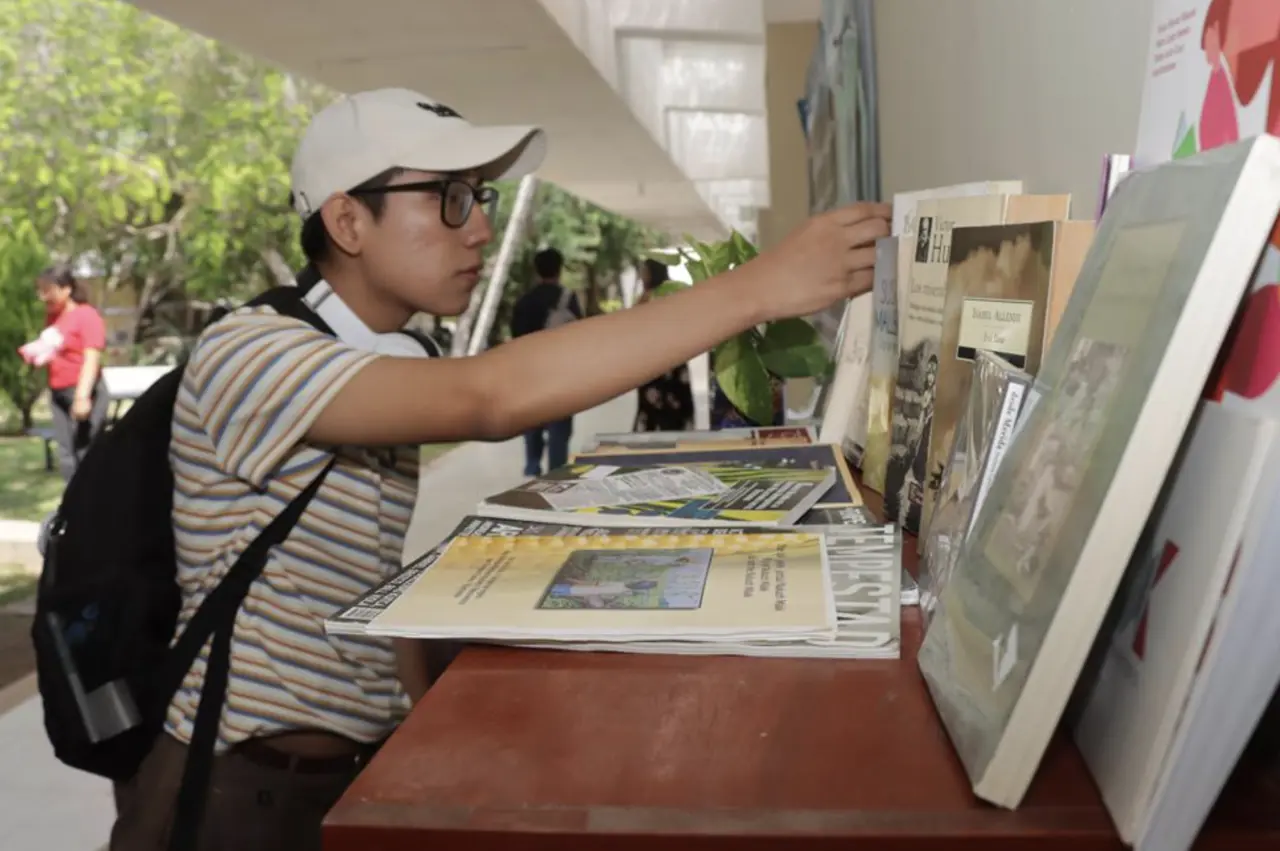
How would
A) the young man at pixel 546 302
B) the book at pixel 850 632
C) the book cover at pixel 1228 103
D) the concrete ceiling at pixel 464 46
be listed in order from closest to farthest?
the book cover at pixel 1228 103 < the book at pixel 850 632 < the concrete ceiling at pixel 464 46 < the young man at pixel 546 302

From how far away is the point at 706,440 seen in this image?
163cm

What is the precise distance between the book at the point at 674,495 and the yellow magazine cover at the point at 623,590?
69mm

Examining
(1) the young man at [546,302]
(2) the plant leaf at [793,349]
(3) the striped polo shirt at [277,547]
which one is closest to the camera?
(3) the striped polo shirt at [277,547]

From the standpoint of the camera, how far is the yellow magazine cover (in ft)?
2.41


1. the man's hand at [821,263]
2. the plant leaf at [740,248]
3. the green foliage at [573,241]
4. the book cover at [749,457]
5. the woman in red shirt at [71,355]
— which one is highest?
the man's hand at [821,263]

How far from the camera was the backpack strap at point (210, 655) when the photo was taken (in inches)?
46.1

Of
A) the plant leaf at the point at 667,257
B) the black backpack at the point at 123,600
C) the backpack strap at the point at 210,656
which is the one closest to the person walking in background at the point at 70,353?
the plant leaf at the point at 667,257

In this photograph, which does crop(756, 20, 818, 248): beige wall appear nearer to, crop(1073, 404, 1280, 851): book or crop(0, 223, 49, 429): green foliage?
crop(1073, 404, 1280, 851): book

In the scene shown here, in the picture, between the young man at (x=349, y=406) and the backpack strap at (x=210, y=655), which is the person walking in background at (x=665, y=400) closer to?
the young man at (x=349, y=406)

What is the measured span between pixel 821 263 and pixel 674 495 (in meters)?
0.32

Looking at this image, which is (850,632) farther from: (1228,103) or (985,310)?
(1228,103)

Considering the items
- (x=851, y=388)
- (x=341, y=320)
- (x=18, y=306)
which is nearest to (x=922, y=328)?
(x=851, y=388)

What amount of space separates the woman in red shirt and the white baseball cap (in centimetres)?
567

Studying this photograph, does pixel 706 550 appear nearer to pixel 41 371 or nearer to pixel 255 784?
pixel 255 784
